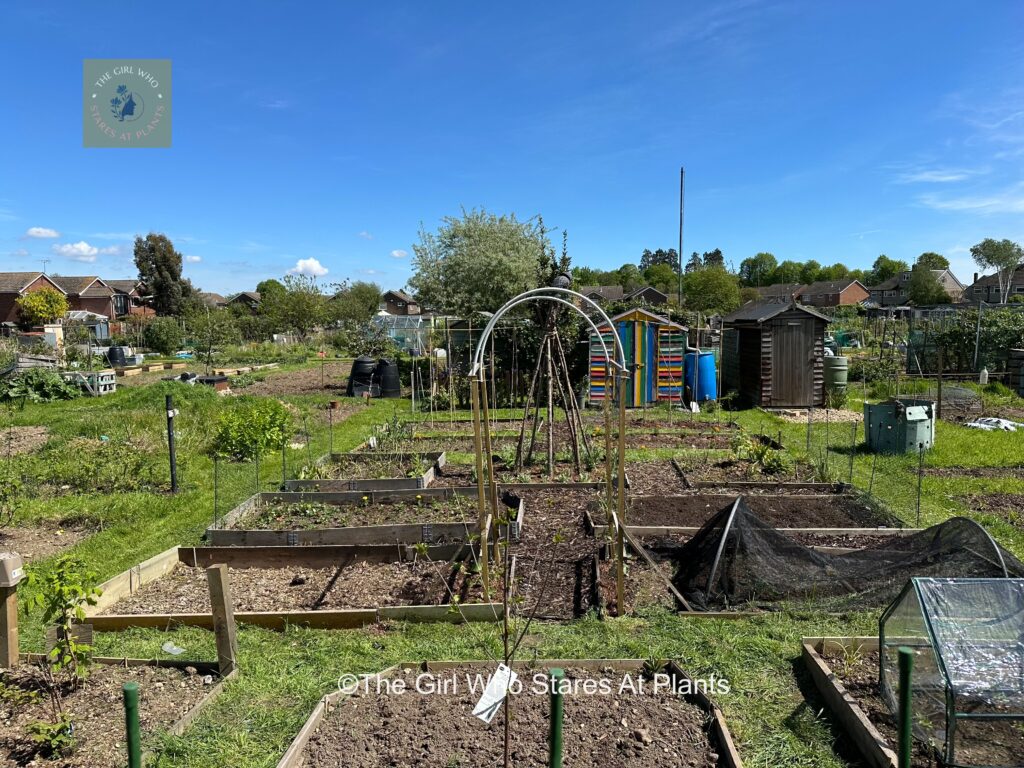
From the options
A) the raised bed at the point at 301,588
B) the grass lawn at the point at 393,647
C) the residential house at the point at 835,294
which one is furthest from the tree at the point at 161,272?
the residential house at the point at 835,294

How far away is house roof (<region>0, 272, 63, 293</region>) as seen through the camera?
43.0 metres

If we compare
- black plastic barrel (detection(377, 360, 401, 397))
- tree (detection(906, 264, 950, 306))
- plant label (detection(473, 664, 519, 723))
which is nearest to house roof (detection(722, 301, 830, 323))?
black plastic barrel (detection(377, 360, 401, 397))

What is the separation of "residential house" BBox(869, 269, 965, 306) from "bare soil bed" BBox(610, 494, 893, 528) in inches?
2563

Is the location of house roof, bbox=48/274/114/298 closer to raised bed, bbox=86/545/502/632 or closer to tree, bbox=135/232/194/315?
tree, bbox=135/232/194/315

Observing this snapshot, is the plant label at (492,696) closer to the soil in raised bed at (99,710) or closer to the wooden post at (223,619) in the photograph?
the soil in raised bed at (99,710)

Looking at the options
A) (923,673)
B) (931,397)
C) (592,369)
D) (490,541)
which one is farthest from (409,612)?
(931,397)

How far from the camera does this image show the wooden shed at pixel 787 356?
14125 mm

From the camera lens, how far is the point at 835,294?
68125 mm

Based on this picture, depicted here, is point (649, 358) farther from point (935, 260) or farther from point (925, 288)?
point (935, 260)

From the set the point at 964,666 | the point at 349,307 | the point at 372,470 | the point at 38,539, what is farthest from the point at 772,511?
the point at 349,307

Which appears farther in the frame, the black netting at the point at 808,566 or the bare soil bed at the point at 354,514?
the bare soil bed at the point at 354,514

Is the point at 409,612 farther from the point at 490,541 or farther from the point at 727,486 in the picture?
the point at 727,486

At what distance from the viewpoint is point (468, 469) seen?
9156 mm

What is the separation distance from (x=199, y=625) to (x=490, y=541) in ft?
7.49
